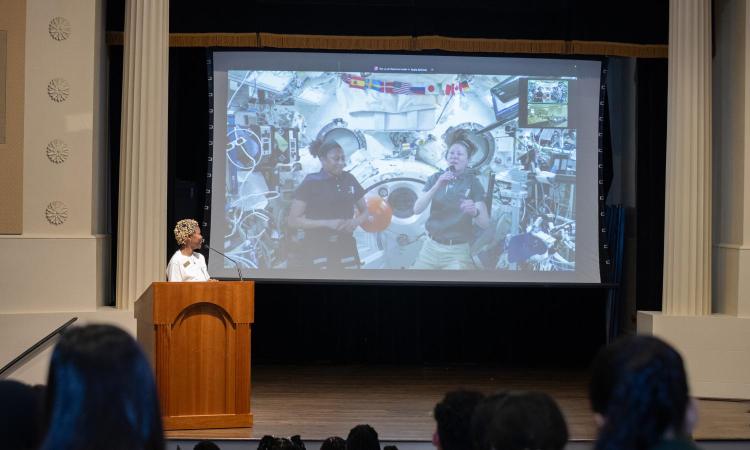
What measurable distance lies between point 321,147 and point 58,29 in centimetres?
230

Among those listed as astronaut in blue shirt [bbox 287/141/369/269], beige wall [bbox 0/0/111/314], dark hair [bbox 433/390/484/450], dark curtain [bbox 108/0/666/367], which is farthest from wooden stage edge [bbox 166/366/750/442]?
dark hair [bbox 433/390/484/450]

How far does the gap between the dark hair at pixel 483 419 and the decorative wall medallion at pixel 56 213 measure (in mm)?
5445

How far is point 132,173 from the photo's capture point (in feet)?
22.5

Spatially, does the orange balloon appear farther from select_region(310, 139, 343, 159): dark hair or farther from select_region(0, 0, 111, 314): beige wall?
select_region(0, 0, 111, 314): beige wall

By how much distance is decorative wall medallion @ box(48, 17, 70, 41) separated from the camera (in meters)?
6.83

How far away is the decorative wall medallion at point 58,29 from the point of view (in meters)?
6.83

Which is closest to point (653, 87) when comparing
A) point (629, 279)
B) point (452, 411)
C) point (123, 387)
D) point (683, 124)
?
point (683, 124)

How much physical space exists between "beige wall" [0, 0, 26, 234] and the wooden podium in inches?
67.8

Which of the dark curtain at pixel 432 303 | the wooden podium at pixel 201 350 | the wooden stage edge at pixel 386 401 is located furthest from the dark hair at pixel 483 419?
the dark curtain at pixel 432 303

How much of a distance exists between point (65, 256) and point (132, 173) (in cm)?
78

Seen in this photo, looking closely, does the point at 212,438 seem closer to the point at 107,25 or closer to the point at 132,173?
the point at 132,173

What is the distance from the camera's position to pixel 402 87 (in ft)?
26.1

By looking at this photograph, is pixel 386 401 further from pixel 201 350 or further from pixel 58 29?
pixel 58 29

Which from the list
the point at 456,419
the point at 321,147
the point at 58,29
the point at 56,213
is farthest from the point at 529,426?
the point at 321,147
